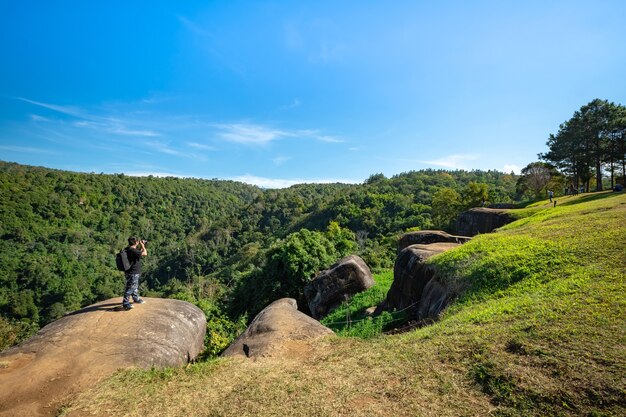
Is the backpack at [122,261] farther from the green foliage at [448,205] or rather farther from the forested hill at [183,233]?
the green foliage at [448,205]

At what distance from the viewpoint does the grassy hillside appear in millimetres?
4465

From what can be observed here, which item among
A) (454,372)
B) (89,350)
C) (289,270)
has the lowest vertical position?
(289,270)

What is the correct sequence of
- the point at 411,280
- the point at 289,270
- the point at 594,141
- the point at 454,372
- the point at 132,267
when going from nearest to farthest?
the point at 454,372
the point at 132,267
the point at 411,280
the point at 289,270
the point at 594,141

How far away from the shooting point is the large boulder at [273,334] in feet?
24.5

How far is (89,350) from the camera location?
6.92 metres

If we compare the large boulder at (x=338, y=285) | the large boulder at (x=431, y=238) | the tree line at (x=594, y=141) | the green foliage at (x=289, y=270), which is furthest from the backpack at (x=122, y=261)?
the tree line at (x=594, y=141)

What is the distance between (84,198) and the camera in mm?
131000

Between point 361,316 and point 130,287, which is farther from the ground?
point 130,287

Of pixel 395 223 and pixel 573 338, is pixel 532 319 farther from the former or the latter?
pixel 395 223

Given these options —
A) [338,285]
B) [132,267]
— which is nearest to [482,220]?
[338,285]

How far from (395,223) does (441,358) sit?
70536mm

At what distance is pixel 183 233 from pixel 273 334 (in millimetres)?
149578

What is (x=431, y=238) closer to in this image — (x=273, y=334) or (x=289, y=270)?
(x=289, y=270)

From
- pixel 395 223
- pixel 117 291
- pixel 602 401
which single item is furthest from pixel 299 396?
pixel 117 291
